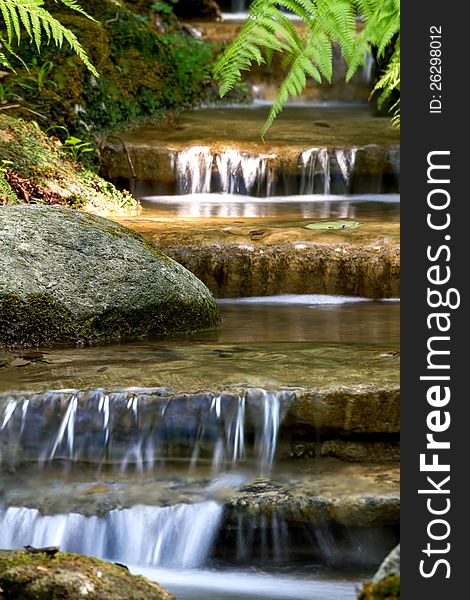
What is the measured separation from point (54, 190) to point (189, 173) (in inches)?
69.2

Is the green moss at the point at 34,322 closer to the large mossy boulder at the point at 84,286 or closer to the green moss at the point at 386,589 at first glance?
the large mossy boulder at the point at 84,286

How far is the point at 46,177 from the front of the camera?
9.73m

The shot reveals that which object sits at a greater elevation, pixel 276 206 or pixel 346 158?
pixel 346 158

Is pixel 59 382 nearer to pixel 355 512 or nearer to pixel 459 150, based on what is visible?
pixel 355 512

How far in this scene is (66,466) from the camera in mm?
4992

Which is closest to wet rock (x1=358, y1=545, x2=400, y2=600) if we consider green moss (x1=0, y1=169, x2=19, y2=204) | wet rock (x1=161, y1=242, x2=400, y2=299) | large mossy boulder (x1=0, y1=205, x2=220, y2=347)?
large mossy boulder (x1=0, y1=205, x2=220, y2=347)

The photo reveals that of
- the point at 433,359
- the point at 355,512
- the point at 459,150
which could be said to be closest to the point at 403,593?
the point at 433,359

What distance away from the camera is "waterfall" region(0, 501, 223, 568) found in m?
4.55

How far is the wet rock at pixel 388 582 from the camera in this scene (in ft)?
10.2

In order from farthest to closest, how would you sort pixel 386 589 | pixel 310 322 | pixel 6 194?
pixel 6 194
pixel 310 322
pixel 386 589

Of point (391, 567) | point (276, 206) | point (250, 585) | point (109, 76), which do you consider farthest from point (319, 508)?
point (109, 76)

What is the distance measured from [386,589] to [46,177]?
712 cm

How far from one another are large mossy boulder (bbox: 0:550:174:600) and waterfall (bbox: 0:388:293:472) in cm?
111

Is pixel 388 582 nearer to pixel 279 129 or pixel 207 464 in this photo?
pixel 207 464
